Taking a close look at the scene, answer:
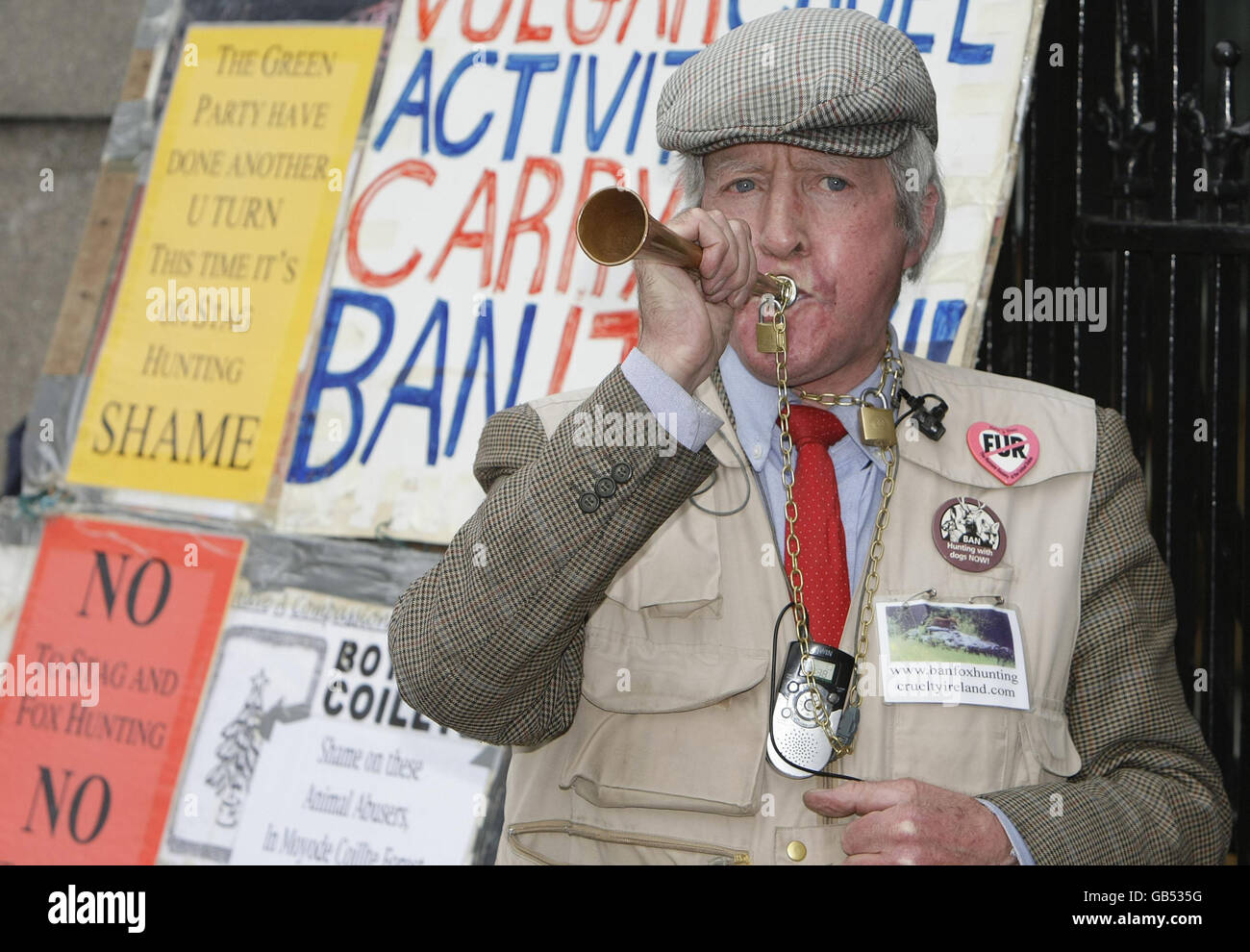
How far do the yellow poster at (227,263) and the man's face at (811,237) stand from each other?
1826 mm

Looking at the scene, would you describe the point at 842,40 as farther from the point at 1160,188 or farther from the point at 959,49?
the point at 1160,188

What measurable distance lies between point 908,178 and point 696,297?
57cm

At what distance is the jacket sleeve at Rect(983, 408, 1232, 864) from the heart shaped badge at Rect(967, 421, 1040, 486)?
95 mm

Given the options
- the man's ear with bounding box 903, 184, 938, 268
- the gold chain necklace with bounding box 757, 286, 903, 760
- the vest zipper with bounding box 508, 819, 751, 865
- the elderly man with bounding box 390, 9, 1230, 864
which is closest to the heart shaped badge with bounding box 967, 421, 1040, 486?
the elderly man with bounding box 390, 9, 1230, 864

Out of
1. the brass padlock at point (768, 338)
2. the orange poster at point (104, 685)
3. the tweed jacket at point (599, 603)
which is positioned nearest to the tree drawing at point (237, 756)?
the orange poster at point (104, 685)

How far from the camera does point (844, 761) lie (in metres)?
1.86

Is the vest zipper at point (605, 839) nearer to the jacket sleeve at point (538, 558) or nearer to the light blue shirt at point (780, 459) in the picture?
the jacket sleeve at point (538, 558)

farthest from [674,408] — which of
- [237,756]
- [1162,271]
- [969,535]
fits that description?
[237,756]

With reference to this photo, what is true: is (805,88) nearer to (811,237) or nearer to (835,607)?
(811,237)

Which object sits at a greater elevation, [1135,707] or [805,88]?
[805,88]

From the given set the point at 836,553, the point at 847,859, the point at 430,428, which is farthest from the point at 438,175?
the point at 847,859

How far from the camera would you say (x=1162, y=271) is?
3148 mm

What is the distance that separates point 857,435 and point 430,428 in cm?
153

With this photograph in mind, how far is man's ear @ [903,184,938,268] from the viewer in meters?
2.14
